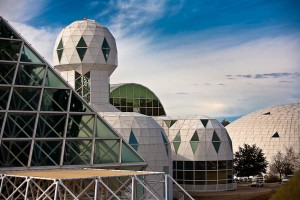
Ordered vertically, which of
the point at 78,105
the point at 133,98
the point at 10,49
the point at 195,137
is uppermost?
the point at 10,49

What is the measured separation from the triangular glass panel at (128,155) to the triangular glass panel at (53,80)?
520cm

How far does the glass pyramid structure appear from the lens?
28.6m

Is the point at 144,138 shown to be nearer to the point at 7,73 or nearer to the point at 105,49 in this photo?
the point at 105,49

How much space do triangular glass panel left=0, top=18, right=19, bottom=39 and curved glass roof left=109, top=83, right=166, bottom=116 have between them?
36.7 meters

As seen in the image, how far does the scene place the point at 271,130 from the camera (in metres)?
94.2

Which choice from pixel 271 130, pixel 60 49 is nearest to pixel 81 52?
pixel 60 49

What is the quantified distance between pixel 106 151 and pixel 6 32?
9361 mm

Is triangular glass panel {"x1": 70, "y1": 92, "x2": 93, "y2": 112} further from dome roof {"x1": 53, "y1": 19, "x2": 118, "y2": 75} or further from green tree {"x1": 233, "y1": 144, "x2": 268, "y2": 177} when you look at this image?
green tree {"x1": 233, "y1": 144, "x2": 268, "y2": 177}

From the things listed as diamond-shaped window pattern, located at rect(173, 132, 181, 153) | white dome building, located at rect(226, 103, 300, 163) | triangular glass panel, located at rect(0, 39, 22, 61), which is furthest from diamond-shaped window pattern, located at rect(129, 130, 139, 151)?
white dome building, located at rect(226, 103, 300, 163)

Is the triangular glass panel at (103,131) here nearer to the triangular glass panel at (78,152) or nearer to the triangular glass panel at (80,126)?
the triangular glass panel at (80,126)

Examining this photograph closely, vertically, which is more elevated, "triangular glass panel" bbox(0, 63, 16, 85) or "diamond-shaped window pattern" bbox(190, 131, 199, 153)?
"triangular glass panel" bbox(0, 63, 16, 85)

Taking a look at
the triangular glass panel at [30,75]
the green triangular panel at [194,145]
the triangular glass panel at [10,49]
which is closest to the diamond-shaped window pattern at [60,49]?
the green triangular panel at [194,145]

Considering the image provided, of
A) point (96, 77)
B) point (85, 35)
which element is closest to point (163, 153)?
point (96, 77)

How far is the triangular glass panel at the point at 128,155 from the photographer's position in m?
30.8
